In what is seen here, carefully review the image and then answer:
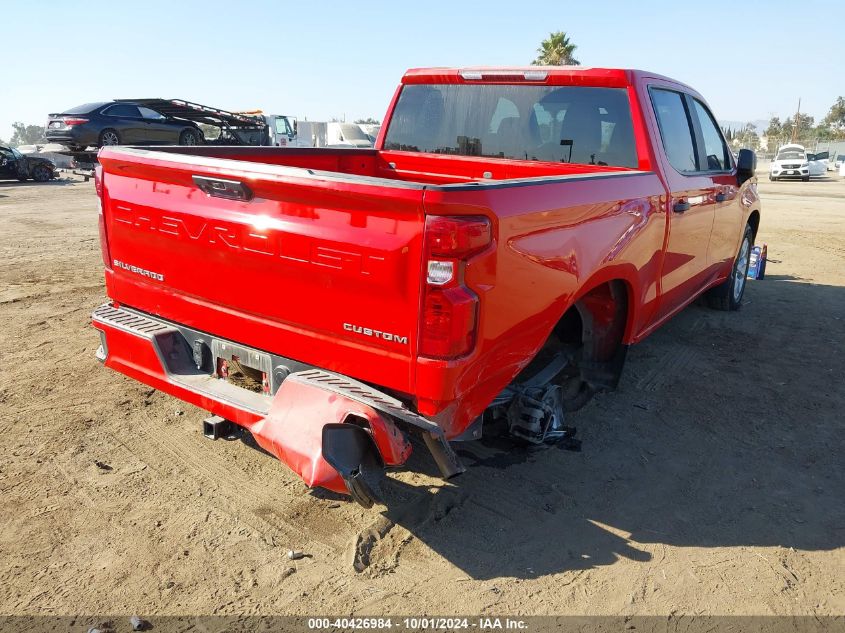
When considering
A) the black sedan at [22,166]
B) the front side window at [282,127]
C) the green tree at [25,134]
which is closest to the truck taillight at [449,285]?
the black sedan at [22,166]

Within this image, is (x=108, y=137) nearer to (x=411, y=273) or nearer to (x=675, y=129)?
(x=675, y=129)

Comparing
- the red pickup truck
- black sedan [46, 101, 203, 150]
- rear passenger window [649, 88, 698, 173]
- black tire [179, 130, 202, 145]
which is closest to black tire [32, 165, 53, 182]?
black sedan [46, 101, 203, 150]

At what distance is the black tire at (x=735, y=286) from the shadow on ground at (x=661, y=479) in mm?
1307

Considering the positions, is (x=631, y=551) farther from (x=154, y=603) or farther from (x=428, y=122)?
(x=428, y=122)

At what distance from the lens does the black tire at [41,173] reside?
19578 mm

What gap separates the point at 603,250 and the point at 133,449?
8.80 ft

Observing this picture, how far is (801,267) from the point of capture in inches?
355

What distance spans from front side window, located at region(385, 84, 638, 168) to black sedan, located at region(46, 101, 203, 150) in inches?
585

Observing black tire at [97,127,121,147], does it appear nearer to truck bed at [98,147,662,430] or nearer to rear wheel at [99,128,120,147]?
rear wheel at [99,128,120,147]

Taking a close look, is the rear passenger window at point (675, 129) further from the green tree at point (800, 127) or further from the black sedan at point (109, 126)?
the green tree at point (800, 127)

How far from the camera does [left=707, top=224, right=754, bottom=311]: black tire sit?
6.41m

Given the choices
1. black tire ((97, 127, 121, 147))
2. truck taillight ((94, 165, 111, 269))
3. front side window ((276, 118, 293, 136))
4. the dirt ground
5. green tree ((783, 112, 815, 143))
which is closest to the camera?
the dirt ground

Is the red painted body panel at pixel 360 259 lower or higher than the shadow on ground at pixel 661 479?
higher

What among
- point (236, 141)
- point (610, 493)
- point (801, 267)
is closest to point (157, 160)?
point (610, 493)
